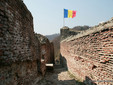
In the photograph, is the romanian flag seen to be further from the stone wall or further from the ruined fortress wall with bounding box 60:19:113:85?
the ruined fortress wall with bounding box 60:19:113:85

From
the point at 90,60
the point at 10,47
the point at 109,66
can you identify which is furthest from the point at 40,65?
the point at 109,66

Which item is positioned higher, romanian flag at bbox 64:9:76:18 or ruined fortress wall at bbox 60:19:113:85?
romanian flag at bbox 64:9:76:18

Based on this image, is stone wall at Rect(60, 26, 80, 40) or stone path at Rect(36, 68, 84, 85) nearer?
stone path at Rect(36, 68, 84, 85)

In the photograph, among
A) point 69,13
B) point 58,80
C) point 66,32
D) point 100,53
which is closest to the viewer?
point 100,53

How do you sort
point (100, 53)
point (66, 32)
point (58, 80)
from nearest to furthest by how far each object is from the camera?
point (100, 53), point (58, 80), point (66, 32)

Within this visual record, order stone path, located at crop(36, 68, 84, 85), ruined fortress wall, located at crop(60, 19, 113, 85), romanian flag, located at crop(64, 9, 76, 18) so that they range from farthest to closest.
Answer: romanian flag, located at crop(64, 9, 76, 18) → stone path, located at crop(36, 68, 84, 85) → ruined fortress wall, located at crop(60, 19, 113, 85)

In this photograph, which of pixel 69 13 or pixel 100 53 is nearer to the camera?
pixel 100 53

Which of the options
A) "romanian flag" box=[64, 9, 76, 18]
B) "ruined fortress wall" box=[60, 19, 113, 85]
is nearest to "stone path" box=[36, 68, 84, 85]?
"ruined fortress wall" box=[60, 19, 113, 85]

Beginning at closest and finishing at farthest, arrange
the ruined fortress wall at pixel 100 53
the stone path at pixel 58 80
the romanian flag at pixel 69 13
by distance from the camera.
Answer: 1. the ruined fortress wall at pixel 100 53
2. the stone path at pixel 58 80
3. the romanian flag at pixel 69 13

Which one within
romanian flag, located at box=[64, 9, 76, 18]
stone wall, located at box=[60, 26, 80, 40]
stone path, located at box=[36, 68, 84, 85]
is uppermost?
romanian flag, located at box=[64, 9, 76, 18]

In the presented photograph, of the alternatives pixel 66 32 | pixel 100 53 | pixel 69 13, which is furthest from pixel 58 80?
pixel 69 13

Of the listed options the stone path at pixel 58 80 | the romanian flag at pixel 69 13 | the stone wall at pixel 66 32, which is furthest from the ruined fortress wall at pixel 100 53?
the romanian flag at pixel 69 13

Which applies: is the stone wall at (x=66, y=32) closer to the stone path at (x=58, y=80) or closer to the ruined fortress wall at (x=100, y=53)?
the stone path at (x=58, y=80)

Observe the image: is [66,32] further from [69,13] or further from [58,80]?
[58,80]
